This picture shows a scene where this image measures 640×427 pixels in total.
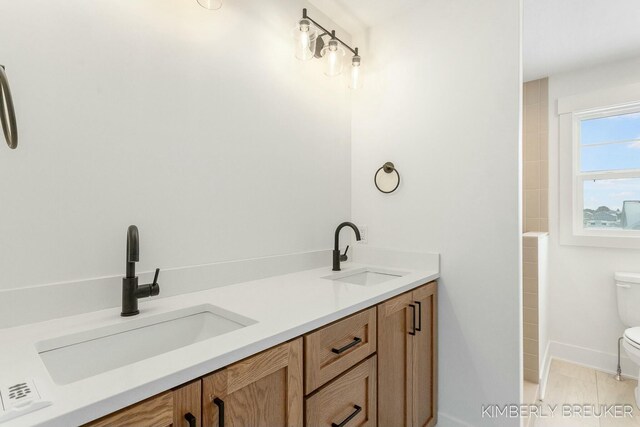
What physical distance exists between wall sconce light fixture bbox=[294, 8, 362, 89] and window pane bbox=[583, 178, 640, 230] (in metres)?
2.10

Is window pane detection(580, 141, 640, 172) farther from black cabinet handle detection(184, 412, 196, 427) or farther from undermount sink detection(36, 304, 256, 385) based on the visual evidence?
black cabinet handle detection(184, 412, 196, 427)

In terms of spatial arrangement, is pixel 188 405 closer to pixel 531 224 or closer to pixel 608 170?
pixel 531 224

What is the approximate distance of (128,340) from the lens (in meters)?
0.97

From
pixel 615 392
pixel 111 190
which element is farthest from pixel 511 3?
pixel 615 392

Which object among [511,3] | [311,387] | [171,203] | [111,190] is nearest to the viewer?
[311,387]

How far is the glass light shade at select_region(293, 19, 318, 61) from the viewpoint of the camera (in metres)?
1.62

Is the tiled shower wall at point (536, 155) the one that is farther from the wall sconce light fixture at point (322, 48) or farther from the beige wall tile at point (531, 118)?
the wall sconce light fixture at point (322, 48)

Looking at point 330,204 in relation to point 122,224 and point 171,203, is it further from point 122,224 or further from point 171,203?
point 122,224

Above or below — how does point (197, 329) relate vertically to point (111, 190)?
below

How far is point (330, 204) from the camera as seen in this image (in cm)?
197

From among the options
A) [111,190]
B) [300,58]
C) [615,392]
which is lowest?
[615,392]

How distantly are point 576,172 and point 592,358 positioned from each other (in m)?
1.47

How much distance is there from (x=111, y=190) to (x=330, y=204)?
3.83 ft

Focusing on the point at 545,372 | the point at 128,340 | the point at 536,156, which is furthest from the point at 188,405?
the point at 536,156
